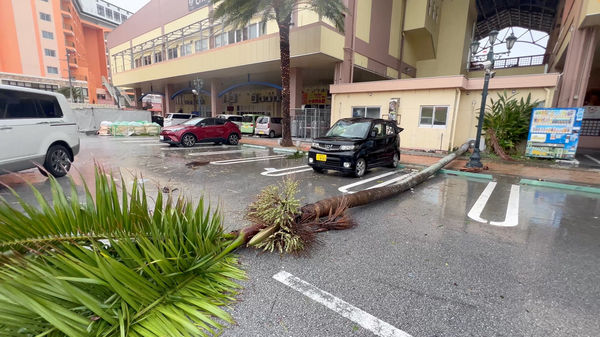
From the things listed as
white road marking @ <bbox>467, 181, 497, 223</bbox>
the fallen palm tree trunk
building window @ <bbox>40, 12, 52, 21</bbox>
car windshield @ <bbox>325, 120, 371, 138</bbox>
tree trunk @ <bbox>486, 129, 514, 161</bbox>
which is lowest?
white road marking @ <bbox>467, 181, 497, 223</bbox>

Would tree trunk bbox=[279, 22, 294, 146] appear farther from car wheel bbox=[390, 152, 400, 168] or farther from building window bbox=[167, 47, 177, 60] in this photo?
building window bbox=[167, 47, 177, 60]

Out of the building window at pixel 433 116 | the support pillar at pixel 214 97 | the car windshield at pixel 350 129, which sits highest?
the support pillar at pixel 214 97

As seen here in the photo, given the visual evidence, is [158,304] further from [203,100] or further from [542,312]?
[203,100]

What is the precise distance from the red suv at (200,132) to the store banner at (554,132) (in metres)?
13.7

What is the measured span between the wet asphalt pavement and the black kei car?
1684 millimetres

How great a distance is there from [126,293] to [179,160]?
338 inches

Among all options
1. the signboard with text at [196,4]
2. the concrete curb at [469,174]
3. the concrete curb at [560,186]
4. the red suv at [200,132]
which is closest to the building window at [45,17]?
the signboard with text at [196,4]

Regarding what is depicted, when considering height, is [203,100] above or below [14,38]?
below

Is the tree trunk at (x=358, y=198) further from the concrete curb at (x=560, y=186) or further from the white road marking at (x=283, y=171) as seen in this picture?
the white road marking at (x=283, y=171)

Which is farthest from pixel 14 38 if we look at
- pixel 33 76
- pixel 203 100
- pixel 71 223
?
pixel 71 223

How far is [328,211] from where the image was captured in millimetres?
4172

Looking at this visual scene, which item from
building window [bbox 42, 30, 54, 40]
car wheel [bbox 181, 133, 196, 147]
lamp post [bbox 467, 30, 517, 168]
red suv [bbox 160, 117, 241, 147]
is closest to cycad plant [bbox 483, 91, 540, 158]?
lamp post [bbox 467, 30, 517, 168]

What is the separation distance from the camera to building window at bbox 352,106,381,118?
14505mm

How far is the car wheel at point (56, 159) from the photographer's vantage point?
6.26 m
